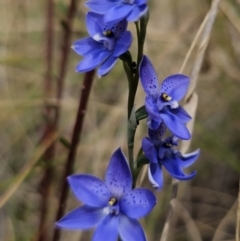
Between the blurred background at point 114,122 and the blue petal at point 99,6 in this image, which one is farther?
the blurred background at point 114,122

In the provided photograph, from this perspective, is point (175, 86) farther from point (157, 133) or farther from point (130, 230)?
point (130, 230)

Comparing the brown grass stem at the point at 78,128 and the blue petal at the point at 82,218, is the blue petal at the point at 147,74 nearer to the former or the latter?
the blue petal at the point at 82,218

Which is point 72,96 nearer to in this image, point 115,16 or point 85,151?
point 85,151

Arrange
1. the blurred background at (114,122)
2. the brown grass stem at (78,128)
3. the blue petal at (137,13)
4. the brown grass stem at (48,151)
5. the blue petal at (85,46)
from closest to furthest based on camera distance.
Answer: the blue petal at (137,13), the blue petal at (85,46), the brown grass stem at (78,128), the brown grass stem at (48,151), the blurred background at (114,122)

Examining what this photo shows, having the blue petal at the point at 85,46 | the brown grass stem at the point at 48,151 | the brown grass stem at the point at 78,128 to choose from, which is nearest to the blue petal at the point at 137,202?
the blue petal at the point at 85,46

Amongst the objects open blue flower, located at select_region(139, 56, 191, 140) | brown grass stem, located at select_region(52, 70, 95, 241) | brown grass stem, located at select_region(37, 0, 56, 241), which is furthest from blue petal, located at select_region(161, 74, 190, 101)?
brown grass stem, located at select_region(37, 0, 56, 241)

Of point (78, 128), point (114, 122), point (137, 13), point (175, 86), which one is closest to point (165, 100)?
point (175, 86)

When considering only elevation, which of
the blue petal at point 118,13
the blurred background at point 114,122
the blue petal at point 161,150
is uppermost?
the blue petal at point 118,13
